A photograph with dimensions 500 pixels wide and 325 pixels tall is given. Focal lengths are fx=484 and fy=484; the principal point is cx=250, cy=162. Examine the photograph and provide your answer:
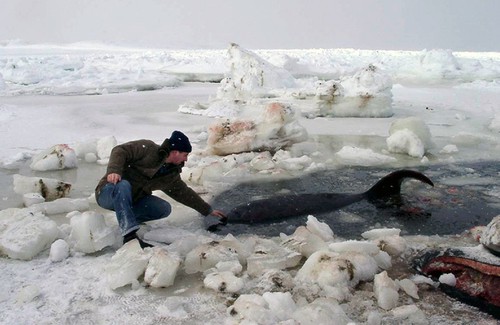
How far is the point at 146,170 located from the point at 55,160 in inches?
108

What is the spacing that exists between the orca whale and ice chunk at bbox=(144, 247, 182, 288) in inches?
48.8

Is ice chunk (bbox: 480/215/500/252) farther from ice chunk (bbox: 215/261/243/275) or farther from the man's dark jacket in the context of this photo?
the man's dark jacket

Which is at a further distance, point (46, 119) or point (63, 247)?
point (46, 119)

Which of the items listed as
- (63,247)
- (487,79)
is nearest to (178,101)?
(63,247)

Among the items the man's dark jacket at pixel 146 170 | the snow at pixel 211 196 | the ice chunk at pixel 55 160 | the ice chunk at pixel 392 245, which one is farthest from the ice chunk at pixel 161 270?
the ice chunk at pixel 55 160

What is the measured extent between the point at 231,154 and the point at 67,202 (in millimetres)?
2794

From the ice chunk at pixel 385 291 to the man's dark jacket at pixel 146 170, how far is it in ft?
5.85

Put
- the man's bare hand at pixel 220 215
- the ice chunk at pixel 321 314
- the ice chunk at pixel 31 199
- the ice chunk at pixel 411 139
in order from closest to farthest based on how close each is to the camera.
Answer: the ice chunk at pixel 321 314
the man's bare hand at pixel 220 215
the ice chunk at pixel 31 199
the ice chunk at pixel 411 139

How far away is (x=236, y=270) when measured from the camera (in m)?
3.34

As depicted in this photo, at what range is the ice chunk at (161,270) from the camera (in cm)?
319

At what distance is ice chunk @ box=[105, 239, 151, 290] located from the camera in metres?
3.17

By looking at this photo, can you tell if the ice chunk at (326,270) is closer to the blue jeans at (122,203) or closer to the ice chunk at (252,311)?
the ice chunk at (252,311)

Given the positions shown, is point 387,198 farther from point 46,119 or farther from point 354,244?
point 46,119

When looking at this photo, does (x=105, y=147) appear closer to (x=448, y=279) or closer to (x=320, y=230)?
(x=320, y=230)
